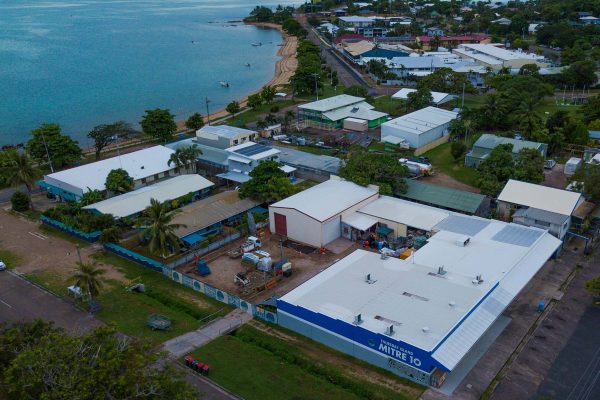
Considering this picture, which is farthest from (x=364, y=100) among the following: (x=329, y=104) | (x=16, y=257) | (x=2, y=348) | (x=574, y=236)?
(x=2, y=348)

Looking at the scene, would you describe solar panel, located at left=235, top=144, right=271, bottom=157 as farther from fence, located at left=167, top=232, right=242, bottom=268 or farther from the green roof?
the green roof

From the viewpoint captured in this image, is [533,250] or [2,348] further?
[533,250]

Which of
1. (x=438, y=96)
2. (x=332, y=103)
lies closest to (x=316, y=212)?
(x=332, y=103)

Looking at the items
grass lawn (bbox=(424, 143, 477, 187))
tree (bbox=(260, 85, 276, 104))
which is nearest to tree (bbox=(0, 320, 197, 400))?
grass lawn (bbox=(424, 143, 477, 187))

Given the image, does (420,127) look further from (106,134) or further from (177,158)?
(106,134)

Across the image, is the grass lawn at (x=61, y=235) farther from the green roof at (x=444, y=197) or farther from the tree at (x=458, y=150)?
the tree at (x=458, y=150)

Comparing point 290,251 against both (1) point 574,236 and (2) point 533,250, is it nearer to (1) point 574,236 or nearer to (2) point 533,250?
(2) point 533,250
